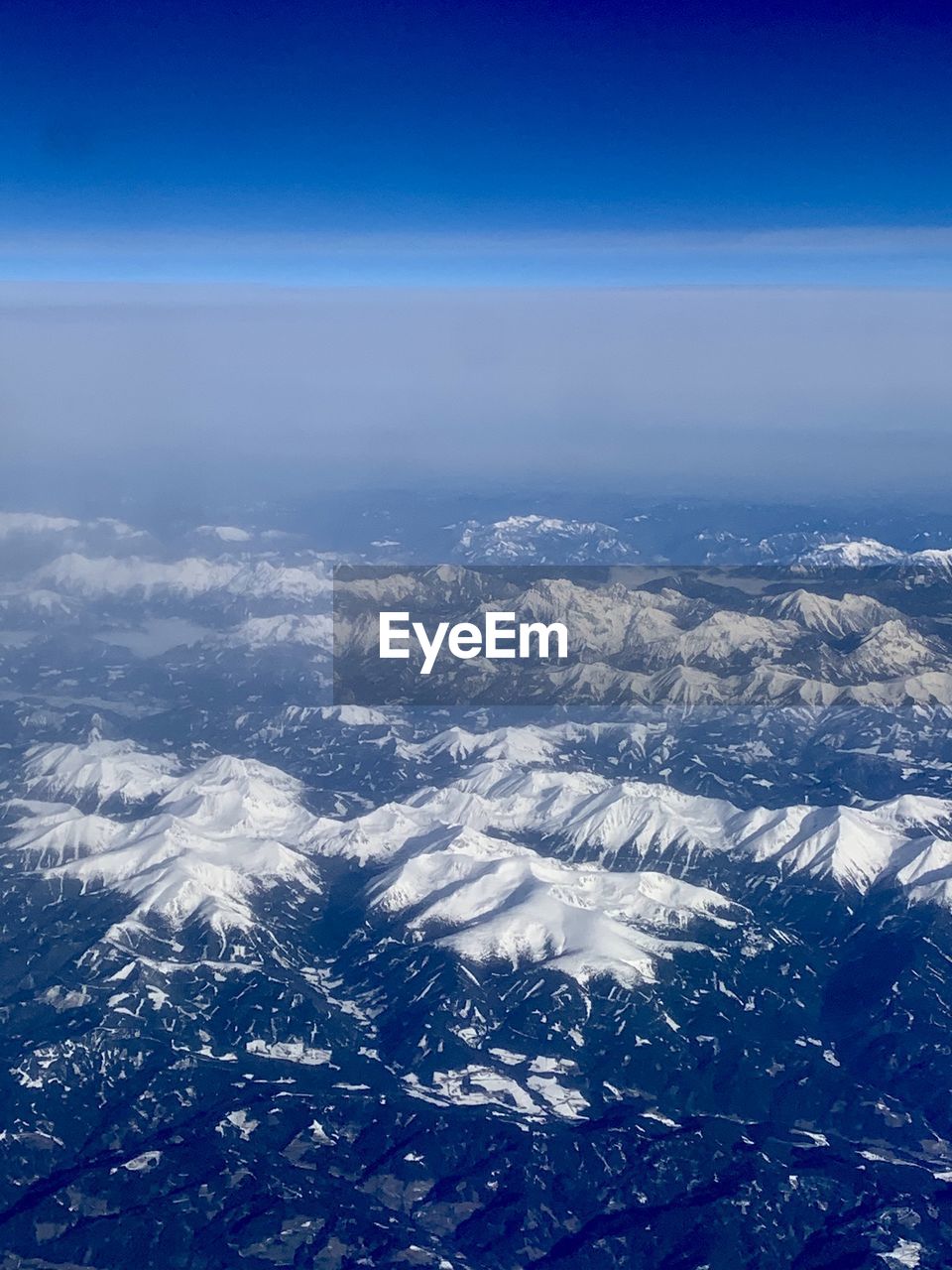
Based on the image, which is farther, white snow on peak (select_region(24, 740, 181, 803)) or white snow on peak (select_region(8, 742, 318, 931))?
white snow on peak (select_region(24, 740, 181, 803))

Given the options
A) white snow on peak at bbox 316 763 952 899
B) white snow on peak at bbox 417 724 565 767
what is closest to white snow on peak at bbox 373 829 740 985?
white snow on peak at bbox 316 763 952 899

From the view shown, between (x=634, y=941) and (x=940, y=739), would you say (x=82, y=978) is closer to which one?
(x=634, y=941)

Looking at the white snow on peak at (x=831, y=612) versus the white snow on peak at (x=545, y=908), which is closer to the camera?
the white snow on peak at (x=545, y=908)

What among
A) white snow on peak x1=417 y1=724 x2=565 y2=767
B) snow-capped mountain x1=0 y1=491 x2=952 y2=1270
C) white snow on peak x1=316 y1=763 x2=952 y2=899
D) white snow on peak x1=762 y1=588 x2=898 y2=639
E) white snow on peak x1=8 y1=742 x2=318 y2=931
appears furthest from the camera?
white snow on peak x1=762 y1=588 x2=898 y2=639

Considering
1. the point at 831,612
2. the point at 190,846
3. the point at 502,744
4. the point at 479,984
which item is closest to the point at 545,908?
the point at 479,984

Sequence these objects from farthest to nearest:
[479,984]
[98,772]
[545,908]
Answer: [98,772] < [545,908] < [479,984]

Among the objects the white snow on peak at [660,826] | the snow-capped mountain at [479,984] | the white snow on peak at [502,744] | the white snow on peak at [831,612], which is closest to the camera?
the snow-capped mountain at [479,984]

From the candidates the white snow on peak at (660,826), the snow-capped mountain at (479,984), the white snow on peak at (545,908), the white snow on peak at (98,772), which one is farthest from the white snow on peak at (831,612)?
the white snow on peak at (98,772)

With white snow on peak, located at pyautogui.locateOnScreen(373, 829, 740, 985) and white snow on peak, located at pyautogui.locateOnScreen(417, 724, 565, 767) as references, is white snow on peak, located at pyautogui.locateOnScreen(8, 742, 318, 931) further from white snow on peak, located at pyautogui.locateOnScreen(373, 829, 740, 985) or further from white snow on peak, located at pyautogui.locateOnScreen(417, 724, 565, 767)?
white snow on peak, located at pyautogui.locateOnScreen(417, 724, 565, 767)

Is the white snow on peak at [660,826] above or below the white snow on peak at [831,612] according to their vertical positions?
below

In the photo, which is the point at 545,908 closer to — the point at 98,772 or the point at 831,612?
the point at 98,772

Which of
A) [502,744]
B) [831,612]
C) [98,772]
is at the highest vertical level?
[831,612]

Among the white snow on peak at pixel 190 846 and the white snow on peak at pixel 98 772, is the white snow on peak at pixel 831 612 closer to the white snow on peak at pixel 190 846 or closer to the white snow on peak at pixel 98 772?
the white snow on peak at pixel 190 846
